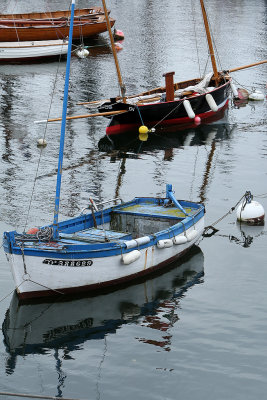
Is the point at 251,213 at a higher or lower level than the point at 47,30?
lower

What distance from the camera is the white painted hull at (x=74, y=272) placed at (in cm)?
2448

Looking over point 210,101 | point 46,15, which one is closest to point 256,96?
point 210,101

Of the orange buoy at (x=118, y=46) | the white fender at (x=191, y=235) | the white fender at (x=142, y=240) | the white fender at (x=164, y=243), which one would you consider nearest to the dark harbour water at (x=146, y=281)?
the white fender at (x=191, y=235)

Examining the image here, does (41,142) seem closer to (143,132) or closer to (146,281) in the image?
(143,132)

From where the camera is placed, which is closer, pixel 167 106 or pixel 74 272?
pixel 74 272

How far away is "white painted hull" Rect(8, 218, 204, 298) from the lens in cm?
2448

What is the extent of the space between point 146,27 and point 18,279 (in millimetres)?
71020

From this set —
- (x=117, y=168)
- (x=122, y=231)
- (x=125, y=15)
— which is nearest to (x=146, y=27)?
(x=125, y=15)

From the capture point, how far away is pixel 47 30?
73.5 m

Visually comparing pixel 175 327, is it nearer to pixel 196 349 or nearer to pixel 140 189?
pixel 196 349

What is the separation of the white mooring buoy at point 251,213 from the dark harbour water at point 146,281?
1.38 ft

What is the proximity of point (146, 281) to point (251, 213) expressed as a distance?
750 cm

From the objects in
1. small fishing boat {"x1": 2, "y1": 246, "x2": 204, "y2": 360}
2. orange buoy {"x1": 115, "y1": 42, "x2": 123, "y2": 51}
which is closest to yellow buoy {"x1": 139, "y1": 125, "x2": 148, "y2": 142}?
small fishing boat {"x1": 2, "y1": 246, "x2": 204, "y2": 360}

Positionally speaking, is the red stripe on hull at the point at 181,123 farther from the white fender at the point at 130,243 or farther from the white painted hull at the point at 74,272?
the white fender at the point at 130,243
